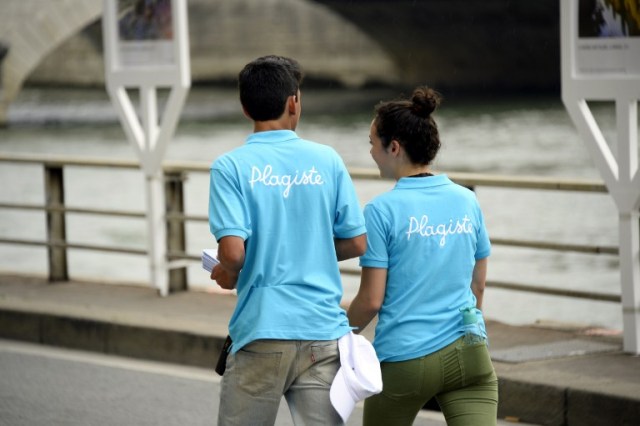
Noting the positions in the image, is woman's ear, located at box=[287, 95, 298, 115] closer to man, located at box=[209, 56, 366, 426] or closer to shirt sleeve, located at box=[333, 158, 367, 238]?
man, located at box=[209, 56, 366, 426]

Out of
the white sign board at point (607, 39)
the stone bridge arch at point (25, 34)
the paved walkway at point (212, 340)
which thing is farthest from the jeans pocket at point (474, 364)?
the stone bridge arch at point (25, 34)

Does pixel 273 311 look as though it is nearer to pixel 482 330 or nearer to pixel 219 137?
pixel 482 330

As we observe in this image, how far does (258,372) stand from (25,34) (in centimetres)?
3188

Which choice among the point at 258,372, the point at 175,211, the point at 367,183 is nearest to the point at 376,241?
the point at 258,372

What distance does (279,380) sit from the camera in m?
3.60

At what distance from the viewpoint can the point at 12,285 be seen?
9164mm

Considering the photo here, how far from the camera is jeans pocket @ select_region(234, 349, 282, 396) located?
11.8ft

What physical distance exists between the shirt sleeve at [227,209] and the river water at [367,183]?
4.44 ft

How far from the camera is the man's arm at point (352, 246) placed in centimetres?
366

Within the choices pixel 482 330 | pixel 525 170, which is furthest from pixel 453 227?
pixel 525 170

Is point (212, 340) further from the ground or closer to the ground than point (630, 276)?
closer to the ground

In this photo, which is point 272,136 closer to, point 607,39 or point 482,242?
point 482,242

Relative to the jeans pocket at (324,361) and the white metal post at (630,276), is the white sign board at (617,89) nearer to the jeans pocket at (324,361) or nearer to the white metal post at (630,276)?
the white metal post at (630,276)

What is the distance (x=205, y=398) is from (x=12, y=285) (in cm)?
318
